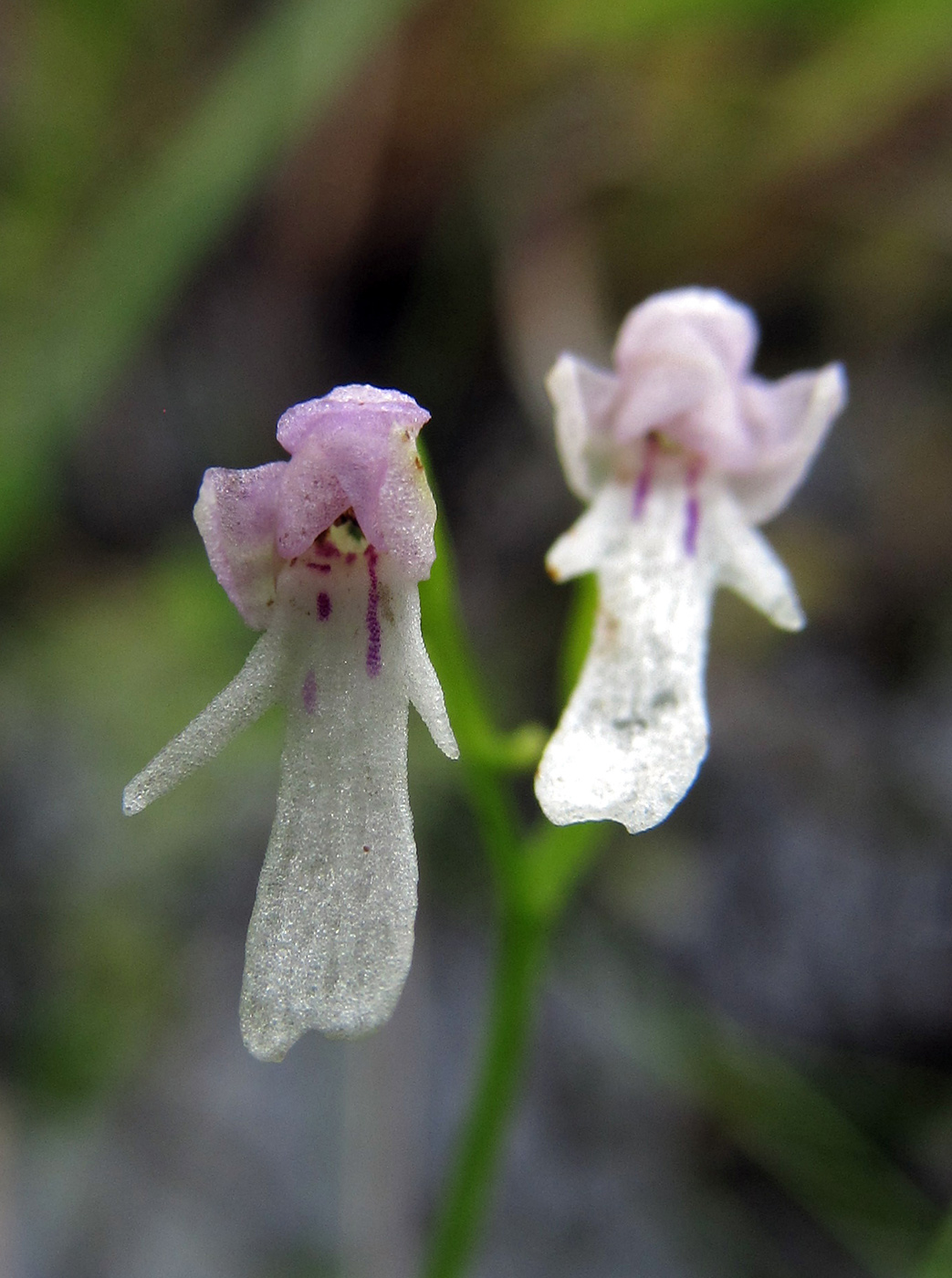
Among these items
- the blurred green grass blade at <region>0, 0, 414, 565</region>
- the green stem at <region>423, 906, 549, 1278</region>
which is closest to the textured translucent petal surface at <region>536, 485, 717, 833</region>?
the green stem at <region>423, 906, 549, 1278</region>

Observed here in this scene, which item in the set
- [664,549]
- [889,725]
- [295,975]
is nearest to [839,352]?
[889,725]

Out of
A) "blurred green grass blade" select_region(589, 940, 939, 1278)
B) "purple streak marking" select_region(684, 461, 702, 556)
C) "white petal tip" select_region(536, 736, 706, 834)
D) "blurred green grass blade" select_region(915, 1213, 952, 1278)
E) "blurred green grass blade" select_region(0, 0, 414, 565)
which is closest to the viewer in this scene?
"white petal tip" select_region(536, 736, 706, 834)

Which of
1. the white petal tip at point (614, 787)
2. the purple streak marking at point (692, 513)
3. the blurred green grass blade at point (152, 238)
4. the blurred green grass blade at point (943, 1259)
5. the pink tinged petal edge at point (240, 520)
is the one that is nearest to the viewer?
the white petal tip at point (614, 787)

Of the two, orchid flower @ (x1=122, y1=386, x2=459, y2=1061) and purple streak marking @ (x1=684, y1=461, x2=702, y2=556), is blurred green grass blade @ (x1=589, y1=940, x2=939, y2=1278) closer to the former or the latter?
purple streak marking @ (x1=684, y1=461, x2=702, y2=556)

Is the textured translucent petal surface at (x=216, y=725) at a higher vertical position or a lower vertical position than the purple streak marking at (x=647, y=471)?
lower

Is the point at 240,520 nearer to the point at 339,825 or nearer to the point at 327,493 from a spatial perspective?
the point at 327,493

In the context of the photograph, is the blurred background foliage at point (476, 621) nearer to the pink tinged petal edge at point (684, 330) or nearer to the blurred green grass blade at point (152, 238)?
the blurred green grass blade at point (152, 238)

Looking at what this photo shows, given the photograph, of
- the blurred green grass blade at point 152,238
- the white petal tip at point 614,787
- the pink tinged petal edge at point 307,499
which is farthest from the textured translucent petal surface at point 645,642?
the blurred green grass blade at point 152,238

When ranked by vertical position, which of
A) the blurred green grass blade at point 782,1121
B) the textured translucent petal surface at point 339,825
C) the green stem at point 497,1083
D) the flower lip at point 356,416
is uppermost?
the flower lip at point 356,416

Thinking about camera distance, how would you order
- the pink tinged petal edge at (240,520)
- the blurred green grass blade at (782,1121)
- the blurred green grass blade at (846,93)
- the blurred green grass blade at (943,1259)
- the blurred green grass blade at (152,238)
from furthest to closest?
the blurred green grass blade at (846,93), the blurred green grass blade at (152,238), the blurred green grass blade at (782,1121), the blurred green grass blade at (943,1259), the pink tinged petal edge at (240,520)

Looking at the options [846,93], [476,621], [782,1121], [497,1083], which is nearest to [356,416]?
[497,1083]
